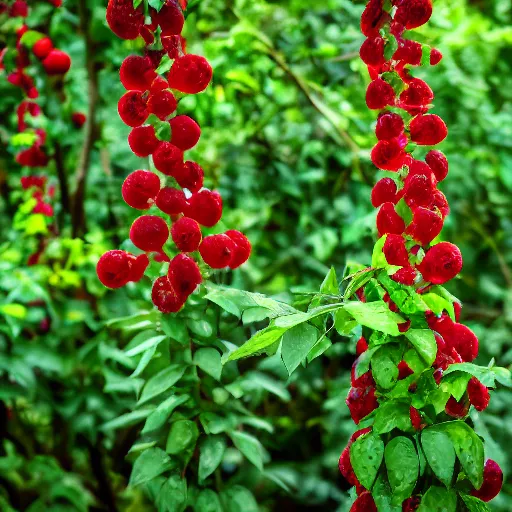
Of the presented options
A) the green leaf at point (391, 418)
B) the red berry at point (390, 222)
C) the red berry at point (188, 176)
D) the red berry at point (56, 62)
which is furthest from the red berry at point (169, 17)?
the red berry at point (56, 62)

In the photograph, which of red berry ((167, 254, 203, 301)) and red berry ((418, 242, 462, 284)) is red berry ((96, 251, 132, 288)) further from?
red berry ((418, 242, 462, 284))

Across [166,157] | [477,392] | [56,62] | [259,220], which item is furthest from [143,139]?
[259,220]

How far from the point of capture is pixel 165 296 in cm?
56

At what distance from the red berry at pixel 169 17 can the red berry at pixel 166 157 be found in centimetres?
9

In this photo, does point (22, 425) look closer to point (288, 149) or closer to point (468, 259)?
point (288, 149)

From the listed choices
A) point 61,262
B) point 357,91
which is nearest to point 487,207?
point 357,91

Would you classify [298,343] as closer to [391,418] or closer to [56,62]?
[391,418]

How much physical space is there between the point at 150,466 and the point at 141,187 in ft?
0.81

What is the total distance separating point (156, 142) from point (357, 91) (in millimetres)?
824

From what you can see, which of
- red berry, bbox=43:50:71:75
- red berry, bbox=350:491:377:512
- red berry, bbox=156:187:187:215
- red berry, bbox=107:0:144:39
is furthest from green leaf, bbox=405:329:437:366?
red berry, bbox=43:50:71:75

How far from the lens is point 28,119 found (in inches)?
43.9

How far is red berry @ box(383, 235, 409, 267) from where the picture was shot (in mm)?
486

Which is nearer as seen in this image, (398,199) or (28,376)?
(398,199)

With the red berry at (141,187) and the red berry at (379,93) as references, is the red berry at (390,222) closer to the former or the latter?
the red berry at (379,93)
